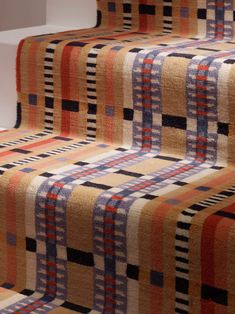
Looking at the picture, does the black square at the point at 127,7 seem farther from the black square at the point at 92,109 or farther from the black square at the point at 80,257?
the black square at the point at 80,257

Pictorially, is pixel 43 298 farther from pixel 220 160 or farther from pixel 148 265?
pixel 220 160

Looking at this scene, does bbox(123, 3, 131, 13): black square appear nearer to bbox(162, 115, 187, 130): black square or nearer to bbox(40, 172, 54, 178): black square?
bbox(162, 115, 187, 130): black square

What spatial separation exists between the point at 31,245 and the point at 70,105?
30cm

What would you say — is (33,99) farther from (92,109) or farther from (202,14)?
(202,14)

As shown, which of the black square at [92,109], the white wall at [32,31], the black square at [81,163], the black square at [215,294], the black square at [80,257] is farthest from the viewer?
the white wall at [32,31]

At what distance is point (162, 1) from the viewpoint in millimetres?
1603

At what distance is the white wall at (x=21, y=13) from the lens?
2.56m

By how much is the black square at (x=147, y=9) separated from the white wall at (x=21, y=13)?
93cm

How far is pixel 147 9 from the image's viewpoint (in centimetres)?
163

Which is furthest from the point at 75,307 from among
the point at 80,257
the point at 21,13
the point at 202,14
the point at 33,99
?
the point at 21,13

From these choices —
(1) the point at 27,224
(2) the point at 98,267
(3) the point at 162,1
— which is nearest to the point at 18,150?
(1) the point at 27,224

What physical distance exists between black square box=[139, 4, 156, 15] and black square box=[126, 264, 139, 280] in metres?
0.61

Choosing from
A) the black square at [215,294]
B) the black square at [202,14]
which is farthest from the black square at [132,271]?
the black square at [202,14]

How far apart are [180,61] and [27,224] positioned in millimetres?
353
